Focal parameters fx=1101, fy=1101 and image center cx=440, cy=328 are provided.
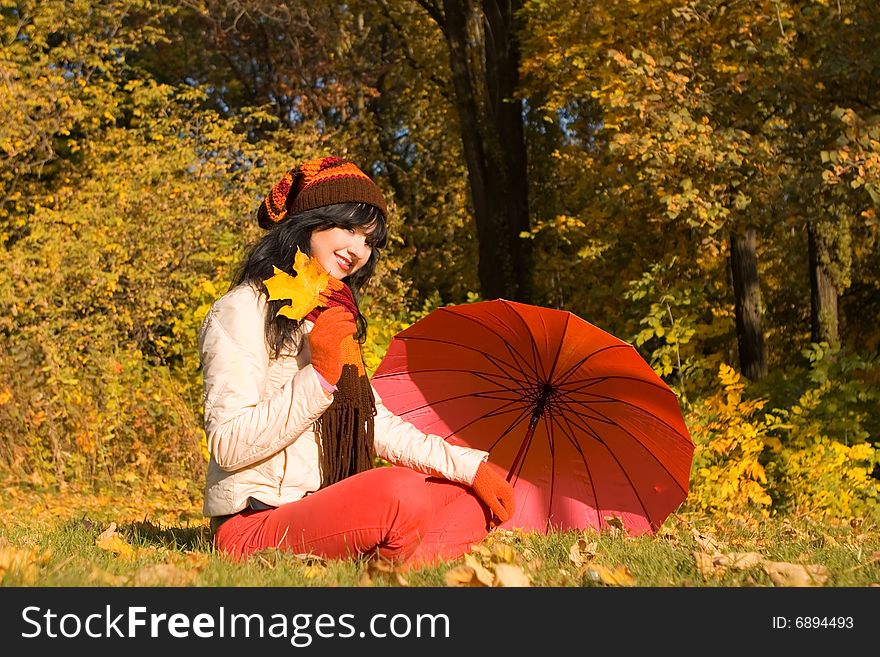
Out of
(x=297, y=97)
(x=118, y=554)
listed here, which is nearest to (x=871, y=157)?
(x=118, y=554)

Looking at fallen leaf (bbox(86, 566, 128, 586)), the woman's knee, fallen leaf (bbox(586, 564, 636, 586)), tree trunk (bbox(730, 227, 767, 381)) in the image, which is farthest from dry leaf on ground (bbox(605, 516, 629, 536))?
tree trunk (bbox(730, 227, 767, 381))

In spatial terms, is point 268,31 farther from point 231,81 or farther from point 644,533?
point 644,533

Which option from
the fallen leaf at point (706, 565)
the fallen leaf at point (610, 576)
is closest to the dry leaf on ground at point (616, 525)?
the fallen leaf at point (706, 565)

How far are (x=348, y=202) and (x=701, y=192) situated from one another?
7010 mm

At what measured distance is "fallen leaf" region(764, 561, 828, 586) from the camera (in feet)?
11.0

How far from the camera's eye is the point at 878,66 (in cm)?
849

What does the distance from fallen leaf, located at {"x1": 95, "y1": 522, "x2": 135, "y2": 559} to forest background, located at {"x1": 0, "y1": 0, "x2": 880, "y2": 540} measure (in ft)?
13.8

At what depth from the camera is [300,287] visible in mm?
3676

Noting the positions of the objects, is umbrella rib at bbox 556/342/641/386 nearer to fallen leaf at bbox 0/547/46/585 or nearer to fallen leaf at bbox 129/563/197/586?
fallen leaf at bbox 129/563/197/586

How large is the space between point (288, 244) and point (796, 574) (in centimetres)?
199

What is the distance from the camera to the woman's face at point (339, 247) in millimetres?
3914

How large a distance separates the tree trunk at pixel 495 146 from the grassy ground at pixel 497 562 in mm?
10929

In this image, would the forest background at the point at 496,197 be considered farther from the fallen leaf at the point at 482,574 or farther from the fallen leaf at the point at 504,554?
the fallen leaf at the point at 482,574

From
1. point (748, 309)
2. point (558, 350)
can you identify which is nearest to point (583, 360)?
point (558, 350)
